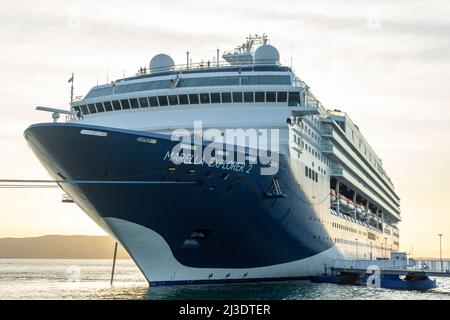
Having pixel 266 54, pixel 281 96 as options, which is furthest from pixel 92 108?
pixel 266 54

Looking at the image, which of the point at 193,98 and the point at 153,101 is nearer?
the point at 193,98

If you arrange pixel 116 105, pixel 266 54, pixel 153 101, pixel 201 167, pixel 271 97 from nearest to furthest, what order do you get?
pixel 201 167
pixel 271 97
pixel 153 101
pixel 116 105
pixel 266 54

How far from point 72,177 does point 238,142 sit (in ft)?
26.0

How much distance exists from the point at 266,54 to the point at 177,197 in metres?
15.1

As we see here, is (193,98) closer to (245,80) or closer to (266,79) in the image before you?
(245,80)

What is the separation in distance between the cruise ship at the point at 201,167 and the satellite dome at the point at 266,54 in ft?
0.20

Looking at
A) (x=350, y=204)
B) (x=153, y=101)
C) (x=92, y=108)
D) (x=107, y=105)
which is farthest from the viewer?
(x=350, y=204)

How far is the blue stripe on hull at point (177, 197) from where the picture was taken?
23672mm

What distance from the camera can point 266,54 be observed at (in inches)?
1464

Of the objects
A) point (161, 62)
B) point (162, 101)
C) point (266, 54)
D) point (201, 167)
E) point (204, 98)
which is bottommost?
point (201, 167)

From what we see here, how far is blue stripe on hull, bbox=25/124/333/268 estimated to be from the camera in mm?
23672

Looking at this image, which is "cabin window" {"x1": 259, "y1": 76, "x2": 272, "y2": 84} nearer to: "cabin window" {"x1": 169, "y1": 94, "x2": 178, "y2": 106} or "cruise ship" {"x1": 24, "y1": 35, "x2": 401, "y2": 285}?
"cruise ship" {"x1": 24, "y1": 35, "x2": 401, "y2": 285}

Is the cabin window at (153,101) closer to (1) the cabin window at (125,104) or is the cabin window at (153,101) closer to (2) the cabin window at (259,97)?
(1) the cabin window at (125,104)
